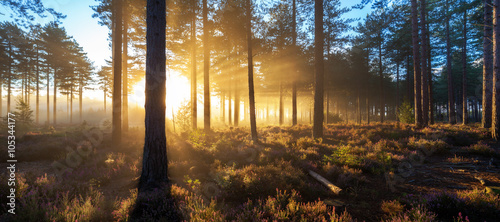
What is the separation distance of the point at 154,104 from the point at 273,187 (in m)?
4.18

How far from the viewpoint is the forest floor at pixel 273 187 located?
353 cm

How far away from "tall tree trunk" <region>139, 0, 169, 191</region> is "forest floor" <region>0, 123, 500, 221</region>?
23.8 inches

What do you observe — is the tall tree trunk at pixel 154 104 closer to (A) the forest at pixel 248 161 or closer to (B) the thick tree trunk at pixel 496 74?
(A) the forest at pixel 248 161

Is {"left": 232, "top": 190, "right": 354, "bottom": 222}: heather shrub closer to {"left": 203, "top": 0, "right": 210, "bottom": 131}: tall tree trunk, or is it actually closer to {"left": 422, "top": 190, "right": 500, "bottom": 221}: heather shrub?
{"left": 422, "top": 190, "right": 500, "bottom": 221}: heather shrub

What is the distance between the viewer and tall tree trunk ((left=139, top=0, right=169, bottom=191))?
17.7 feet

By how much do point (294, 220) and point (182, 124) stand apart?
15.2 metres

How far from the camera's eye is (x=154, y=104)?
5.44 metres

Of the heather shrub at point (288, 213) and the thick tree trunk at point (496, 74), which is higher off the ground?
the thick tree trunk at point (496, 74)

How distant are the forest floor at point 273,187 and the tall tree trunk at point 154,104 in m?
0.60

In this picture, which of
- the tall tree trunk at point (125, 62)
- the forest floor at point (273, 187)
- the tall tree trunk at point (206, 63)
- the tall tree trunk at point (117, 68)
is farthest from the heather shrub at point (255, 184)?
the tall tree trunk at point (125, 62)

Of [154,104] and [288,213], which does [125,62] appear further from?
[288,213]

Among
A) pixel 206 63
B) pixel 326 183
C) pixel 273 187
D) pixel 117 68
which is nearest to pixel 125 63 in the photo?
pixel 117 68

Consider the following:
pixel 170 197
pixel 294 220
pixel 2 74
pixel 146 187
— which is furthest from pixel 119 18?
pixel 2 74

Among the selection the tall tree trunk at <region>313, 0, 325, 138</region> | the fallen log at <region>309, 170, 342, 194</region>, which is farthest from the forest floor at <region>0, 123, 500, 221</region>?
the tall tree trunk at <region>313, 0, 325, 138</region>
